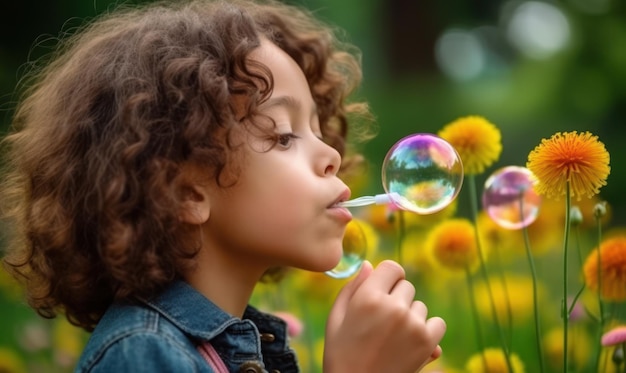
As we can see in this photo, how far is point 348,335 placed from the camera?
5.00 feet

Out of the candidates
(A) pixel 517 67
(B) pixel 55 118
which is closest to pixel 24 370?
(B) pixel 55 118

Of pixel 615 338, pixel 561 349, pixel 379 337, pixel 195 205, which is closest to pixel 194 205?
pixel 195 205

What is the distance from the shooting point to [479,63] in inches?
326

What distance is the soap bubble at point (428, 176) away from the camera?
5.46 ft

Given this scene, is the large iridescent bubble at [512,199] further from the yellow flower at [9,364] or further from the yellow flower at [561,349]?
the yellow flower at [9,364]

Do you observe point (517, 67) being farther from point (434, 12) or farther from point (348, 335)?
point (348, 335)

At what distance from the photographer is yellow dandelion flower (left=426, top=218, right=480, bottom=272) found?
1977mm

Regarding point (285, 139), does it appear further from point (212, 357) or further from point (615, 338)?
point (615, 338)

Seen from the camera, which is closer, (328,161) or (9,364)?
(328,161)

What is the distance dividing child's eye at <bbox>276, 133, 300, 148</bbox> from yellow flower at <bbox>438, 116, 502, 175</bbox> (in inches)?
13.8

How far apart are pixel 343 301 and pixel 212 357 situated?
22 cm

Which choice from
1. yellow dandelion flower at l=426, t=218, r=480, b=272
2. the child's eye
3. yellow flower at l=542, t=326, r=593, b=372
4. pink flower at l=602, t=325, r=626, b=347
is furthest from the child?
yellow flower at l=542, t=326, r=593, b=372

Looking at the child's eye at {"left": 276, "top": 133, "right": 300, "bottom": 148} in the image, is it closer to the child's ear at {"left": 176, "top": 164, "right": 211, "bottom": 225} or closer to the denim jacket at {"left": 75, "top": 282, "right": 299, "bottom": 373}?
the child's ear at {"left": 176, "top": 164, "right": 211, "bottom": 225}

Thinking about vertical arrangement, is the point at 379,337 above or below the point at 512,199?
below
